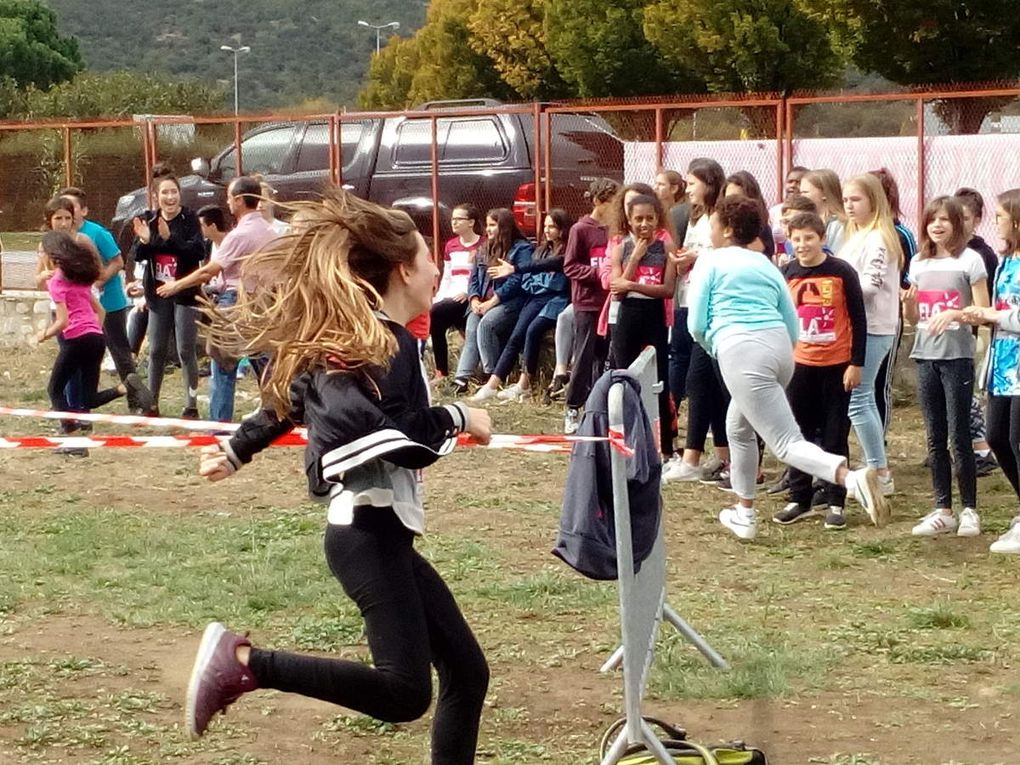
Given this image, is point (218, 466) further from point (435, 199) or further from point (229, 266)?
point (435, 199)

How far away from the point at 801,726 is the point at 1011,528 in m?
3.24

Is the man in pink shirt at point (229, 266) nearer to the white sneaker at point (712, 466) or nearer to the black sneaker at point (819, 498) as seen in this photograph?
the white sneaker at point (712, 466)

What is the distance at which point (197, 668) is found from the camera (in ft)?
14.3

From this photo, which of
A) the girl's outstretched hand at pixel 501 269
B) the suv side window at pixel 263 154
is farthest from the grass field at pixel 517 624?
the suv side window at pixel 263 154

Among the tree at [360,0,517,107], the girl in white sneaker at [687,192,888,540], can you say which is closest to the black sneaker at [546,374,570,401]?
the girl in white sneaker at [687,192,888,540]

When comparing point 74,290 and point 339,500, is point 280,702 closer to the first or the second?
point 339,500

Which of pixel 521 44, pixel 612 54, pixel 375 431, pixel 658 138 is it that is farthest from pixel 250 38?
pixel 375 431

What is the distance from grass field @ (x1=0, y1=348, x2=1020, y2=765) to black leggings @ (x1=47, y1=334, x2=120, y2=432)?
920mm

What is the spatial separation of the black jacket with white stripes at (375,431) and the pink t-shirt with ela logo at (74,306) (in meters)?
6.67

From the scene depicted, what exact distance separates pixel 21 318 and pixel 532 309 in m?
7.18

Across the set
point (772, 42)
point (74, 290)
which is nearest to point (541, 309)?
point (74, 290)

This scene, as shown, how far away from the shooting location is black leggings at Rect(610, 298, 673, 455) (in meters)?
10.3

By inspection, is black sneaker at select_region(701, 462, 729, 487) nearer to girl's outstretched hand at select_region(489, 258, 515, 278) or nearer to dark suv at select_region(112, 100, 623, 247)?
girl's outstretched hand at select_region(489, 258, 515, 278)

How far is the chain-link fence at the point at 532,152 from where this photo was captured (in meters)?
13.9
